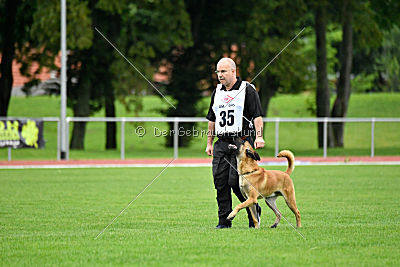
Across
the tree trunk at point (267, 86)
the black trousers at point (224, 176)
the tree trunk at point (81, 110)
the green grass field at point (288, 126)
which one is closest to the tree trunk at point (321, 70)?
the tree trunk at point (267, 86)

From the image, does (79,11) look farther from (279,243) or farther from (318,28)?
(279,243)

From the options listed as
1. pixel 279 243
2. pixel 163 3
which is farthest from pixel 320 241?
pixel 163 3

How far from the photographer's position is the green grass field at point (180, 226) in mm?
7395

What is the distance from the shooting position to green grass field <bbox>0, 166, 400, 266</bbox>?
7.39 m

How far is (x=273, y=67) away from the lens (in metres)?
33.2

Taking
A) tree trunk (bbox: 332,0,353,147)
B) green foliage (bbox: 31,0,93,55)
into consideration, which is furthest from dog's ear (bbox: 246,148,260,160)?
tree trunk (bbox: 332,0,353,147)

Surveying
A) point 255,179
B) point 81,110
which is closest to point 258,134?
point 255,179

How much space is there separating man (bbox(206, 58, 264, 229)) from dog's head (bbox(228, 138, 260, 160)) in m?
0.10

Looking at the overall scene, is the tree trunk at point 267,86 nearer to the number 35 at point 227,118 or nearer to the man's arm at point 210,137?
the man's arm at point 210,137

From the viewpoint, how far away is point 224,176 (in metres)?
9.57

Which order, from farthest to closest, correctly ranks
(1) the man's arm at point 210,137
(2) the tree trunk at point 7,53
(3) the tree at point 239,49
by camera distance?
1. (3) the tree at point 239,49
2. (2) the tree trunk at point 7,53
3. (1) the man's arm at point 210,137

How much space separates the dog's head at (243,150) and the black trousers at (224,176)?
0.81 feet

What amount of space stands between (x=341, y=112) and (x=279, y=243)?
2744 cm

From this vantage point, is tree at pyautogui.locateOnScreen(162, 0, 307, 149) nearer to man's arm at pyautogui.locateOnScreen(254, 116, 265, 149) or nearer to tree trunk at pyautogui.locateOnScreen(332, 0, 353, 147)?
tree trunk at pyautogui.locateOnScreen(332, 0, 353, 147)
